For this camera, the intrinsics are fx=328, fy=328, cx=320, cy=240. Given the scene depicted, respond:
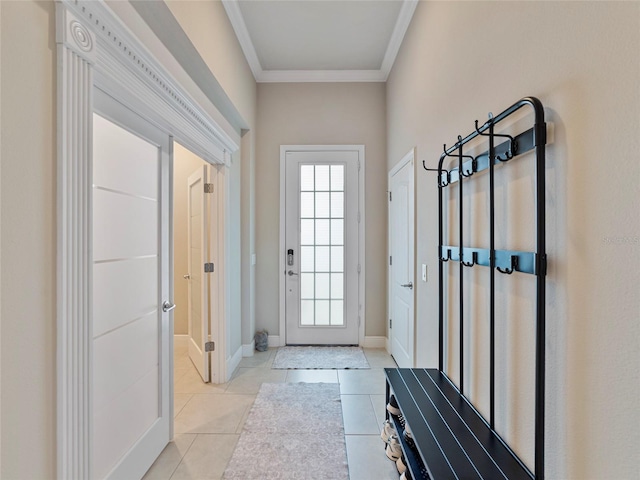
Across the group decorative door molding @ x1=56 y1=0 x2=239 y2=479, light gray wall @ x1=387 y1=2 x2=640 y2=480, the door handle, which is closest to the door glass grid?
the door handle

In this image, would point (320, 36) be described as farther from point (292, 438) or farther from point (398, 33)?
point (292, 438)

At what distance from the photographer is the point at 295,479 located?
68.3 inches

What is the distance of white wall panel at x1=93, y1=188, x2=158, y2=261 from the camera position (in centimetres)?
140

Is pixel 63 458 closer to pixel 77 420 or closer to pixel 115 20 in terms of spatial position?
pixel 77 420

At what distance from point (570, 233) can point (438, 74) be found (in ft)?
4.98

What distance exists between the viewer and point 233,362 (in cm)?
312

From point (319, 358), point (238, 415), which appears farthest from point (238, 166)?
point (238, 415)

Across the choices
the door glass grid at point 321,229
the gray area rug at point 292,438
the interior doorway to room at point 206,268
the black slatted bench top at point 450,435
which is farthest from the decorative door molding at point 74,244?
the door glass grid at point 321,229

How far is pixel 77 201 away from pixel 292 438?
5.97ft

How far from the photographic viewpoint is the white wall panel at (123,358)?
1.39 meters

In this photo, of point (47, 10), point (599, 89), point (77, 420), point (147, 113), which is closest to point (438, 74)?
point (599, 89)

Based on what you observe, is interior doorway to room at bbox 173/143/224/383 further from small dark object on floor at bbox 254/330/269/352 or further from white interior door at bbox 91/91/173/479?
white interior door at bbox 91/91/173/479

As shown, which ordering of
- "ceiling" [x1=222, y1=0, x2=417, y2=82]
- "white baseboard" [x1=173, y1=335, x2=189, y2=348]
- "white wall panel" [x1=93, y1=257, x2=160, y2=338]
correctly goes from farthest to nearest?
"white baseboard" [x1=173, y1=335, x2=189, y2=348] < "ceiling" [x1=222, y1=0, x2=417, y2=82] < "white wall panel" [x1=93, y1=257, x2=160, y2=338]

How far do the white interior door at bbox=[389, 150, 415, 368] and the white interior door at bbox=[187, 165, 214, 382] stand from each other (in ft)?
5.62
